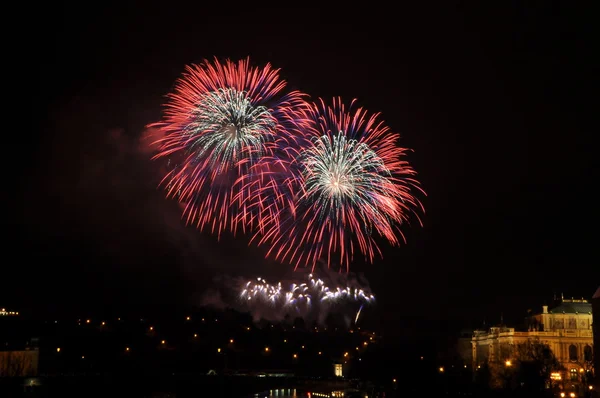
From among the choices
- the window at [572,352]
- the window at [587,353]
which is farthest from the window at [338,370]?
the window at [587,353]

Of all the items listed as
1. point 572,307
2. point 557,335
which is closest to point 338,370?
point 557,335

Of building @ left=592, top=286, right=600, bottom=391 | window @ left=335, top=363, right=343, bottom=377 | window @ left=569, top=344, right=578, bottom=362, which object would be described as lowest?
window @ left=335, top=363, right=343, bottom=377

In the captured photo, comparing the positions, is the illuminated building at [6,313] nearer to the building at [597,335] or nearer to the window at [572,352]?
the window at [572,352]

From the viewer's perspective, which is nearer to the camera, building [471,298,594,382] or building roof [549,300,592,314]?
building [471,298,594,382]

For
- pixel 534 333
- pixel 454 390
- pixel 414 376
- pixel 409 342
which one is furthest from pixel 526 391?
pixel 534 333

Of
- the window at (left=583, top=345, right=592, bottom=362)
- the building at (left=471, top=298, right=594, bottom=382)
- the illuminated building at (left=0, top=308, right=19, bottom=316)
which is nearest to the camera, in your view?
the window at (left=583, top=345, right=592, bottom=362)

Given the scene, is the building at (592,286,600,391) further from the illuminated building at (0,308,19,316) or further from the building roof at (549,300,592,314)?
the illuminated building at (0,308,19,316)

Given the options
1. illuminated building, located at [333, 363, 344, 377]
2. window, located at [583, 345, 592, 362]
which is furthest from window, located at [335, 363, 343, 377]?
window, located at [583, 345, 592, 362]

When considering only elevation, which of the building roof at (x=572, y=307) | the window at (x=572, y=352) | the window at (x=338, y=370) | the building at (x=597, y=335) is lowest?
the window at (x=338, y=370)
